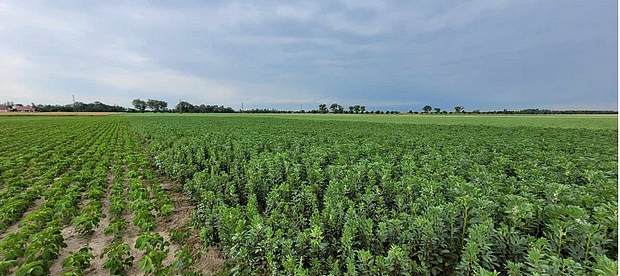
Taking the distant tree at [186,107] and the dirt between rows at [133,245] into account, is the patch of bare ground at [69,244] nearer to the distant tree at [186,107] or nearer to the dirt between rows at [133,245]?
the dirt between rows at [133,245]

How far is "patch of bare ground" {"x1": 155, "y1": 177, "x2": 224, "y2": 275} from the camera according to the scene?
4.12 m

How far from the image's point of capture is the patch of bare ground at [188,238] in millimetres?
4125

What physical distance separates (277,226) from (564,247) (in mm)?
3429

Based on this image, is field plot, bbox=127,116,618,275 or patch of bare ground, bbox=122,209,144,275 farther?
patch of bare ground, bbox=122,209,144,275

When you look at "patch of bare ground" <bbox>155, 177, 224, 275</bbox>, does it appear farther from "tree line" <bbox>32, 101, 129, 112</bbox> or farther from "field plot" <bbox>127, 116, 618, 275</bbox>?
"tree line" <bbox>32, 101, 129, 112</bbox>

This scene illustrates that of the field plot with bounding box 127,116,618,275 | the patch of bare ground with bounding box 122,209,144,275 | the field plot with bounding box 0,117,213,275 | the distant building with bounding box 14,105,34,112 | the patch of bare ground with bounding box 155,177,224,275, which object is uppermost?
the distant building with bounding box 14,105,34,112

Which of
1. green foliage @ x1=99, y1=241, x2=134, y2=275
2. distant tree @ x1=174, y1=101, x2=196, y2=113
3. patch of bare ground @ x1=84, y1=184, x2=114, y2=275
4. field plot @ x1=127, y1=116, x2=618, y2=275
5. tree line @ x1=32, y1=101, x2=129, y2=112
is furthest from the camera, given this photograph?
distant tree @ x1=174, y1=101, x2=196, y2=113

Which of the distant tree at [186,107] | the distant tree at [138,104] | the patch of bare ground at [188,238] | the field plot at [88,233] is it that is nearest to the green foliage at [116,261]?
the field plot at [88,233]

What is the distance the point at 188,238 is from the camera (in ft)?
16.2

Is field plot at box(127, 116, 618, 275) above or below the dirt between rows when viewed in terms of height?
above

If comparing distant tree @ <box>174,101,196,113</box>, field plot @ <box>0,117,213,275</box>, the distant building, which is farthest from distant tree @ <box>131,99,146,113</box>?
field plot @ <box>0,117,213,275</box>

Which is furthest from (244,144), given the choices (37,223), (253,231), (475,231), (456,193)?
(475,231)

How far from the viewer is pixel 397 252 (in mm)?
2783

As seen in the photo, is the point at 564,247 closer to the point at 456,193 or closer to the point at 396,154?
the point at 456,193
